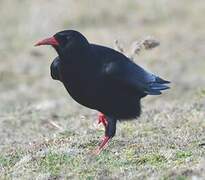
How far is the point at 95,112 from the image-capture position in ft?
45.1

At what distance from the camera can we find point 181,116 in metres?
12.3

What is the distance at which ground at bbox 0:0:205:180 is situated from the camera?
891cm

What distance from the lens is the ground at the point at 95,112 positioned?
29.2 feet

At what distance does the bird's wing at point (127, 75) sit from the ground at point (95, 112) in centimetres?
69

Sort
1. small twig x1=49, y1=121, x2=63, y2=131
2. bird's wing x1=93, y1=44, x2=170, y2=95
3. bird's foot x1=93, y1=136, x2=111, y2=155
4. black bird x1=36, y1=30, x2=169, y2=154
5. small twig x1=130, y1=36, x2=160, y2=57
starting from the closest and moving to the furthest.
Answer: black bird x1=36, y1=30, x2=169, y2=154 → bird's wing x1=93, y1=44, x2=170, y2=95 → bird's foot x1=93, y1=136, x2=111, y2=155 → small twig x1=130, y1=36, x2=160, y2=57 → small twig x1=49, y1=121, x2=63, y2=131

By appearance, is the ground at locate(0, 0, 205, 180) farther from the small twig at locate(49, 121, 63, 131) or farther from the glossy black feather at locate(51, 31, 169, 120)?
the glossy black feather at locate(51, 31, 169, 120)

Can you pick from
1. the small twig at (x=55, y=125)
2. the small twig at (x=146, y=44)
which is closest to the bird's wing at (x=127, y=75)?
the small twig at (x=146, y=44)

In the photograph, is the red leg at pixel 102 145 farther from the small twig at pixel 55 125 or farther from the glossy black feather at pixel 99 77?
the small twig at pixel 55 125

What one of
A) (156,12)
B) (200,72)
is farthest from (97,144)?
(156,12)

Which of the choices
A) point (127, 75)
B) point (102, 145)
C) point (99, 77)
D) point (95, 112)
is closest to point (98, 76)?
point (99, 77)

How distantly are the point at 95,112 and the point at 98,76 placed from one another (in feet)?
16.1

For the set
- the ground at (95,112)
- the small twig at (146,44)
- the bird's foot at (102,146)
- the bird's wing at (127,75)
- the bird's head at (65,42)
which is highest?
the bird's head at (65,42)

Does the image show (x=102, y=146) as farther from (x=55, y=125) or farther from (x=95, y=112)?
(x=95, y=112)

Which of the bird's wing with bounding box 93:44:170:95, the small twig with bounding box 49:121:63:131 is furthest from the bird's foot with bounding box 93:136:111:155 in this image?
the small twig with bounding box 49:121:63:131
